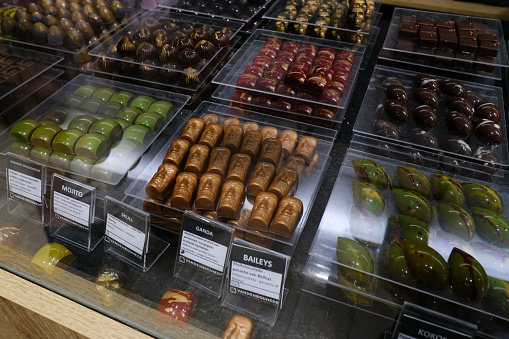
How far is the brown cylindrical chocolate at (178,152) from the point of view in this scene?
1383 millimetres

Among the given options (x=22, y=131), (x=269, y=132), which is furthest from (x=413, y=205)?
(x=22, y=131)

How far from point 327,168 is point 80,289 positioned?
2.85ft

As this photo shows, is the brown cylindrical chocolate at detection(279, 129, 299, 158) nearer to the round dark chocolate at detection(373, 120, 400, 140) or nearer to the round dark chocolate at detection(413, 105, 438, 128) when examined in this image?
the round dark chocolate at detection(373, 120, 400, 140)

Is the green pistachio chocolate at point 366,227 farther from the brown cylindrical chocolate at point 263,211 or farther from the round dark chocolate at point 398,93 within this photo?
the round dark chocolate at point 398,93

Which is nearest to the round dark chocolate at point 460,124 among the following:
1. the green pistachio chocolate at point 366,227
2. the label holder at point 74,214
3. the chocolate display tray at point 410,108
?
the chocolate display tray at point 410,108

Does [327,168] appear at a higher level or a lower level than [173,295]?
higher

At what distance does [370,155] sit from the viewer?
4.77ft

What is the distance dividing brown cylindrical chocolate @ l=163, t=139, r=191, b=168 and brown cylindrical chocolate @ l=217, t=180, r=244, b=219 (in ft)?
0.67

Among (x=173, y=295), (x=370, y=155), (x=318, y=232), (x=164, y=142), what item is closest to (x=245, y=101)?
(x=164, y=142)

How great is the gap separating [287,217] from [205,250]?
9.8 inches

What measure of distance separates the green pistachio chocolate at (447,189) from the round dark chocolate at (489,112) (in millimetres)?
542

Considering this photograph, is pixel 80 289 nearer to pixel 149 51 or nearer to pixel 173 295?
pixel 173 295

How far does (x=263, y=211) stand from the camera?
3.96 feet

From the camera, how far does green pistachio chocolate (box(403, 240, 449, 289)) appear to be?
3.33 feet
